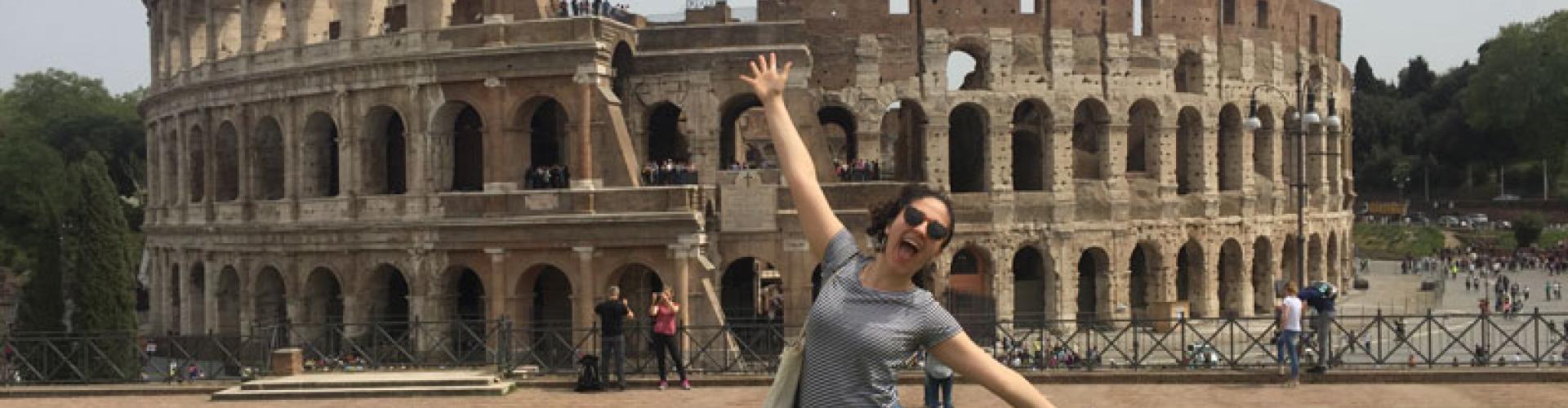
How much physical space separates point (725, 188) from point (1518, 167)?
8137cm

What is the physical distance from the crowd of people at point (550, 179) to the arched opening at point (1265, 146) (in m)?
21.3

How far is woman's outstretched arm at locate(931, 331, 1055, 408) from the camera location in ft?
18.1

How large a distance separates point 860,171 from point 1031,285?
300 inches

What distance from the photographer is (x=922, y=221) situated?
575cm

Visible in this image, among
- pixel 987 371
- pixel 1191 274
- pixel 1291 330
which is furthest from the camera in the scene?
pixel 1191 274

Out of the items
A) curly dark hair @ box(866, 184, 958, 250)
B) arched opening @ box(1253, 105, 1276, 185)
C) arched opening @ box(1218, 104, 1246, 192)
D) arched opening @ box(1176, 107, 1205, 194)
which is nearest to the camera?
curly dark hair @ box(866, 184, 958, 250)

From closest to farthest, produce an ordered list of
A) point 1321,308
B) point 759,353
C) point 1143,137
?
1. point 1321,308
2. point 759,353
3. point 1143,137

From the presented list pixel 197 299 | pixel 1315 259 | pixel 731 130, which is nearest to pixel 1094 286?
pixel 731 130

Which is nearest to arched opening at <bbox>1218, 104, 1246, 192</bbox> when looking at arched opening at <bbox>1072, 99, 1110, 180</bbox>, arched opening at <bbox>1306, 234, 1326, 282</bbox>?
arched opening at <bbox>1072, 99, 1110, 180</bbox>

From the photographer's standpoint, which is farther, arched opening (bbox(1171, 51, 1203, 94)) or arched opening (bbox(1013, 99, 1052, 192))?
arched opening (bbox(1171, 51, 1203, 94))

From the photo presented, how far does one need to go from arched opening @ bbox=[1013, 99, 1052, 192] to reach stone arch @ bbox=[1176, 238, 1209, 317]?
Result: 170 inches

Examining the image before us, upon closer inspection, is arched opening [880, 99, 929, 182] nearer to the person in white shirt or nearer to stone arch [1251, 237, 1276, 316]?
stone arch [1251, 237, 1276, 316]

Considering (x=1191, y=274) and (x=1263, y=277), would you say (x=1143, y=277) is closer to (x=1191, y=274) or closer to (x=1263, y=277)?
(x=1191, y=274)

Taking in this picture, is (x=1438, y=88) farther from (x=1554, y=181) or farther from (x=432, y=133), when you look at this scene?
(x=432, y=133)
